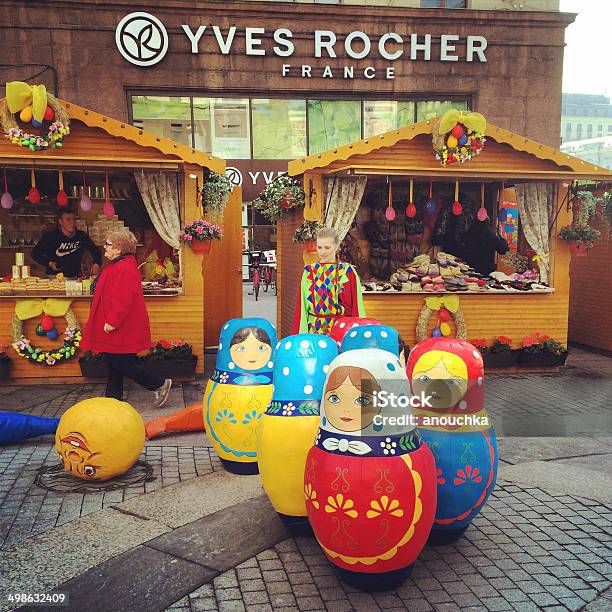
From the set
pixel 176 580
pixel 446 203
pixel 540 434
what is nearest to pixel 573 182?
pixel 446 203

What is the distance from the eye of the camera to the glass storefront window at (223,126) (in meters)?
17.4

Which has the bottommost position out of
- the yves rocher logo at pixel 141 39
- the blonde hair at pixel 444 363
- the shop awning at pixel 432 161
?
the blonde hair at pixel 444 363

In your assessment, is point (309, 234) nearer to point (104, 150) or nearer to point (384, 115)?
point (104, 150)

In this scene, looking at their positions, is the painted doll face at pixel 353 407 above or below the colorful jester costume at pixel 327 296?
below

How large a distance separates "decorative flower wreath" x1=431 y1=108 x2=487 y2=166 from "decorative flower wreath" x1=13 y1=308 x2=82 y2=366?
5.63 m

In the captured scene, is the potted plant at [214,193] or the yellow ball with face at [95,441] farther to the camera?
the potted plant at [214,193]

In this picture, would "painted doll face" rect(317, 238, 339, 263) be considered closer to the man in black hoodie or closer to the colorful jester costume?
the colorful jester costume

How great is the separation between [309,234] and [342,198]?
31.1 inches

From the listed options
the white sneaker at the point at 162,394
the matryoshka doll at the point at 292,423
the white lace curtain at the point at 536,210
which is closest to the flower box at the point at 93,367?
the white sneaker at the point at 162,394

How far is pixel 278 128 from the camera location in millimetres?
18703

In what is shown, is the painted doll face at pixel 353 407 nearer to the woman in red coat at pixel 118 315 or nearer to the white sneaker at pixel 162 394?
the woman in red coat at pixel 118 315

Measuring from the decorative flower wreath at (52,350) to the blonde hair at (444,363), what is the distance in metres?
6.09

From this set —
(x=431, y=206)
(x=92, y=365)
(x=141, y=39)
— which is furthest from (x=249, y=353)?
(x=141, y=39)

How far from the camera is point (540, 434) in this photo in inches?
262
